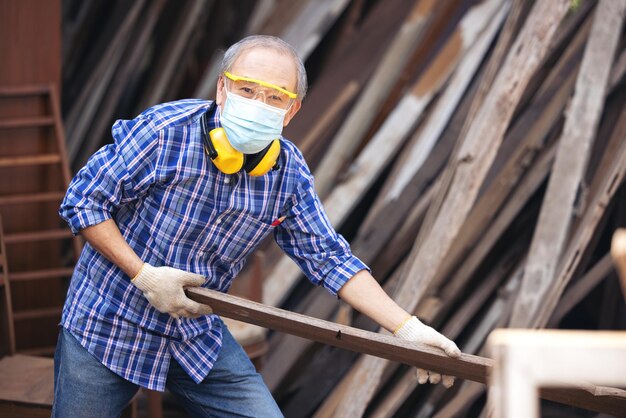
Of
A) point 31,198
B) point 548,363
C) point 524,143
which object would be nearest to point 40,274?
point 31,198

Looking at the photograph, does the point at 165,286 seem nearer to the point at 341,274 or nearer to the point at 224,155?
the point at 224,155

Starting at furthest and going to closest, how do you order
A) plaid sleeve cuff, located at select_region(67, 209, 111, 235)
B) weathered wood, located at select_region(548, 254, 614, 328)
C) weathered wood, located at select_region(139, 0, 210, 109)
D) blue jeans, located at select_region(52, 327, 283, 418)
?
weathered wood, located at select_region(139, 0, 210, 109) < weathered wood, located at select_region(548, 254, 614, 328) < blue jeans, located at select_region(52, 327, 283, 418) < plaid sleeve cuff, located at select_region(67, 209, 111, 235)

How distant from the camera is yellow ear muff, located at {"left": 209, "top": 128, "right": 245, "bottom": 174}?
2395 millimetres

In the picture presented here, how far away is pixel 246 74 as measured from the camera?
2.42m

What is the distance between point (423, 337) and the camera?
2412mm

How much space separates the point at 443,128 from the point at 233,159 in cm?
248

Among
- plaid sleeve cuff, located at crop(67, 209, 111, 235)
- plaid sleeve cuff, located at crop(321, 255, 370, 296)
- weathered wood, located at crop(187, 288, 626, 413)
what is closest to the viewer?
weathered wood, located at crop(187, 288, 626, 413)

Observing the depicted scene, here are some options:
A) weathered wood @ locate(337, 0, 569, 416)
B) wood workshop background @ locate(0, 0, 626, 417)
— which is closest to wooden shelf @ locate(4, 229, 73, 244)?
wood workshop background @ locate(0, 0, 626, 417)

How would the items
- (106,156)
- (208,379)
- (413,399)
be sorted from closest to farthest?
(106,156)
(208,379)
(413,399)

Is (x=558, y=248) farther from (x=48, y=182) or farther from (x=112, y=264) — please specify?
(x=48, y=182)

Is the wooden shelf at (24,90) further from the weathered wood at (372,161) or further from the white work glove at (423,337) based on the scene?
the white work glove at (423,337)

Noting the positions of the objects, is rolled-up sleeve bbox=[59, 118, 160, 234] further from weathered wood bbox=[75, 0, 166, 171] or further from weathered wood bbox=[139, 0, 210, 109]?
weathered wood bbox=[139, 0, 210, 109]

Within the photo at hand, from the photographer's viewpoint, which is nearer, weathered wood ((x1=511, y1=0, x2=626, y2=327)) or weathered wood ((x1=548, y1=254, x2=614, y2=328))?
weathered wood ((x1=511, y1=0, x2=626, y2=327))

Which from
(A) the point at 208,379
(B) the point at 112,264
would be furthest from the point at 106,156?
(A) the point at 208,379
